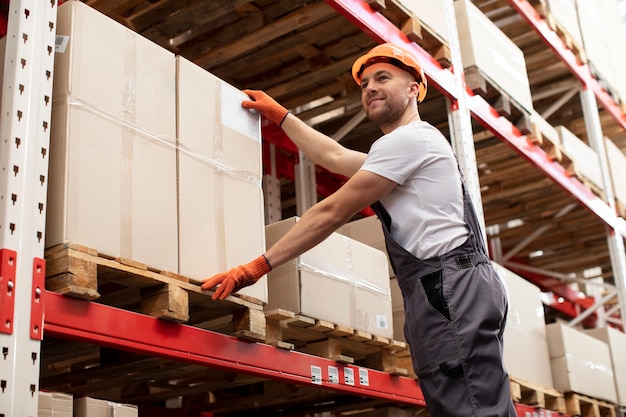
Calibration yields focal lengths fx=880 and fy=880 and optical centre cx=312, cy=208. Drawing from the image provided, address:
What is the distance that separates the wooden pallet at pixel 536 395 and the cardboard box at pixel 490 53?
275 cm

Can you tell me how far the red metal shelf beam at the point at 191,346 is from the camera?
143 inches

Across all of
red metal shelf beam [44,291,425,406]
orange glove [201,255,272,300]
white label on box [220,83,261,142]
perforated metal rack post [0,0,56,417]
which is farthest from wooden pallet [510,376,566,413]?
perforated metal rack post [0,0,56,417]

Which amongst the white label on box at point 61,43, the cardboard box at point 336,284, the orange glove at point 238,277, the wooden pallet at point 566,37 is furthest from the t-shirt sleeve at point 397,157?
the wooden pallet at point 566,37

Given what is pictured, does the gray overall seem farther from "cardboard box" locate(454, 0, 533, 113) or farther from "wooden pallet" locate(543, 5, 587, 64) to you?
"wooden pallet" locate(543, 5, 587, 64)

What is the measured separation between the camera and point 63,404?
3598 mm

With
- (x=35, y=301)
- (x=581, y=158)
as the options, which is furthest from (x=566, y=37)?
(x=35, y=301)

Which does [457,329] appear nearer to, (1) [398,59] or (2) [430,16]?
(1) [398,59]

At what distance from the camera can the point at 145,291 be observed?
4121 millimetres

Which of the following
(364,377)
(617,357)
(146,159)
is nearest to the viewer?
(146,159)

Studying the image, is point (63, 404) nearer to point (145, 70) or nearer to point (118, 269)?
point (118, 269)

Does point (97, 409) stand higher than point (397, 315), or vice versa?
point (397, 315)

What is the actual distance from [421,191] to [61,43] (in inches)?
68.1

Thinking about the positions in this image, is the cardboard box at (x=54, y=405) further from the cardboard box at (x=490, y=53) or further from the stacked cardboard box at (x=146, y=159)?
the cardboard box at (x=490, y=53)

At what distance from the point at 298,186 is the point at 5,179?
17.2ft
